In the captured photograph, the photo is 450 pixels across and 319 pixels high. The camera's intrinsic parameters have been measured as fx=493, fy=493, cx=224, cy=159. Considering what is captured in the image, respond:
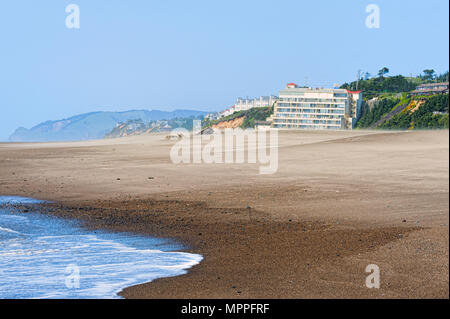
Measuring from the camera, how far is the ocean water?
20.3ft

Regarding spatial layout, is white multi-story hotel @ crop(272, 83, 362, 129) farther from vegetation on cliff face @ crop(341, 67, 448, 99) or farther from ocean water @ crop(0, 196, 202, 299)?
ocean water @ crop(0, 196, 202, 299)

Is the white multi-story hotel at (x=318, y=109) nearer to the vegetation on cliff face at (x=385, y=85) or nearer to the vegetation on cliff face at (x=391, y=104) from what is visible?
the vegetation on cliff face at (x=391, y=104)

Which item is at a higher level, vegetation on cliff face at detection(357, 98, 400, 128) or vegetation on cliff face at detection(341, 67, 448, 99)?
vegetation on cliff face at detection(341, 67, 448, 99)

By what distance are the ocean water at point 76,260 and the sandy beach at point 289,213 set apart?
1.37ft

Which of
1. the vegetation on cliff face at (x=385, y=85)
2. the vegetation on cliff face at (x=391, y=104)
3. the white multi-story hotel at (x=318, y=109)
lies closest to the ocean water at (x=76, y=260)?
the vegetation on cliff face at (x=391, y=104)

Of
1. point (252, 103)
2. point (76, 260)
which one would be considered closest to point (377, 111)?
point (76, 260)

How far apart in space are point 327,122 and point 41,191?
246ft

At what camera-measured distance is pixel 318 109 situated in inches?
3457

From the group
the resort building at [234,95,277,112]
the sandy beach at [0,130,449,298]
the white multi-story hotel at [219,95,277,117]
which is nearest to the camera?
the sandy beach at [0,130,449,298]

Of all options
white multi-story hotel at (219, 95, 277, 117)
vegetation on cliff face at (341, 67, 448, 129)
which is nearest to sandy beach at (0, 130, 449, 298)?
vegetation on cliff face at (341, 67, 448, 129)

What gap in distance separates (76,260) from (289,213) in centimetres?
429

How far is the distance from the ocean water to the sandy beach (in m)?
0.42

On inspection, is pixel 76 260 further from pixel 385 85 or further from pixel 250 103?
pixel 250 103
